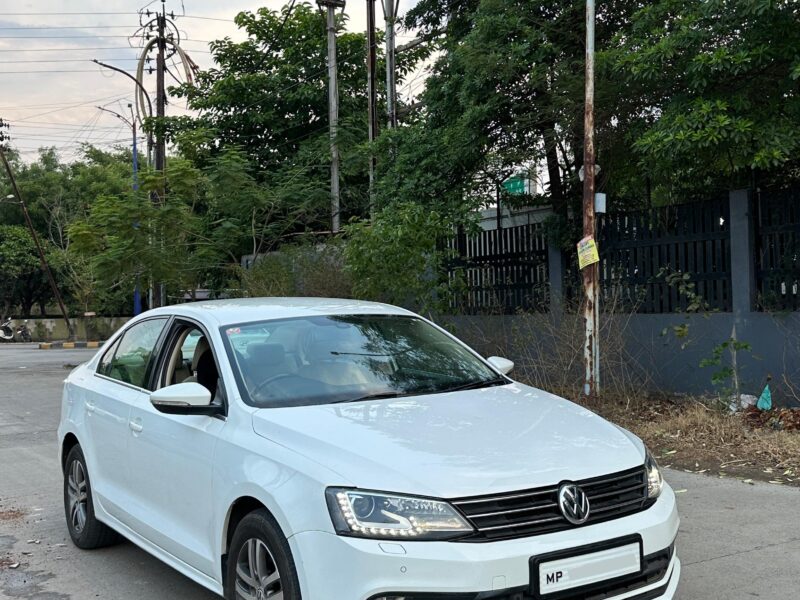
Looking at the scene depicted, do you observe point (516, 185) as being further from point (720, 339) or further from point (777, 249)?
point (777, 249)

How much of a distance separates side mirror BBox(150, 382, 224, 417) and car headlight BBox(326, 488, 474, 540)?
109 centimetres

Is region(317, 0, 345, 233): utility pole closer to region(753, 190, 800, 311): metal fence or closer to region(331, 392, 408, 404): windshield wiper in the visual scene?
region(753, 190, 800, 311): metal fence

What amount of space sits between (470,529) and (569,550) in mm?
404

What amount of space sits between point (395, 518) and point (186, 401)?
4.44ft

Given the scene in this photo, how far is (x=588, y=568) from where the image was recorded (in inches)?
127

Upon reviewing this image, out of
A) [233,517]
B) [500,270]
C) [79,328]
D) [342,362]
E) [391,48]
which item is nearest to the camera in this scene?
[233,517]

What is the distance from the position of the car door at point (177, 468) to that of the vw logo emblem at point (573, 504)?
1626 millimetres

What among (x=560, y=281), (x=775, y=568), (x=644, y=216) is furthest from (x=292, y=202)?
(x=775, y=568)

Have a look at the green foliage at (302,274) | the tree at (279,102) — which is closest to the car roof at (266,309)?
the green foliage at (302,274)

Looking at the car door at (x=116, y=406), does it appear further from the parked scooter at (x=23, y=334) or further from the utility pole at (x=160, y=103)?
the parked scooter at (x=23, y=334)

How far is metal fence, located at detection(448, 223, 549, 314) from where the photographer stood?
12.5 metres

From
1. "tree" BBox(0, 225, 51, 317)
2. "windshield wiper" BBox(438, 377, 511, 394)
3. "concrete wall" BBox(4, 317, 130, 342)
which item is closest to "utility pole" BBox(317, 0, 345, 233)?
"windshield wiper" BBox(438, 377, 511, 394)

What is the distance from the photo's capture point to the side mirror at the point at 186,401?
4.00 metres

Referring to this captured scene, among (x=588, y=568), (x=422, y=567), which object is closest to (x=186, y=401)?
(x=422, y=567)
